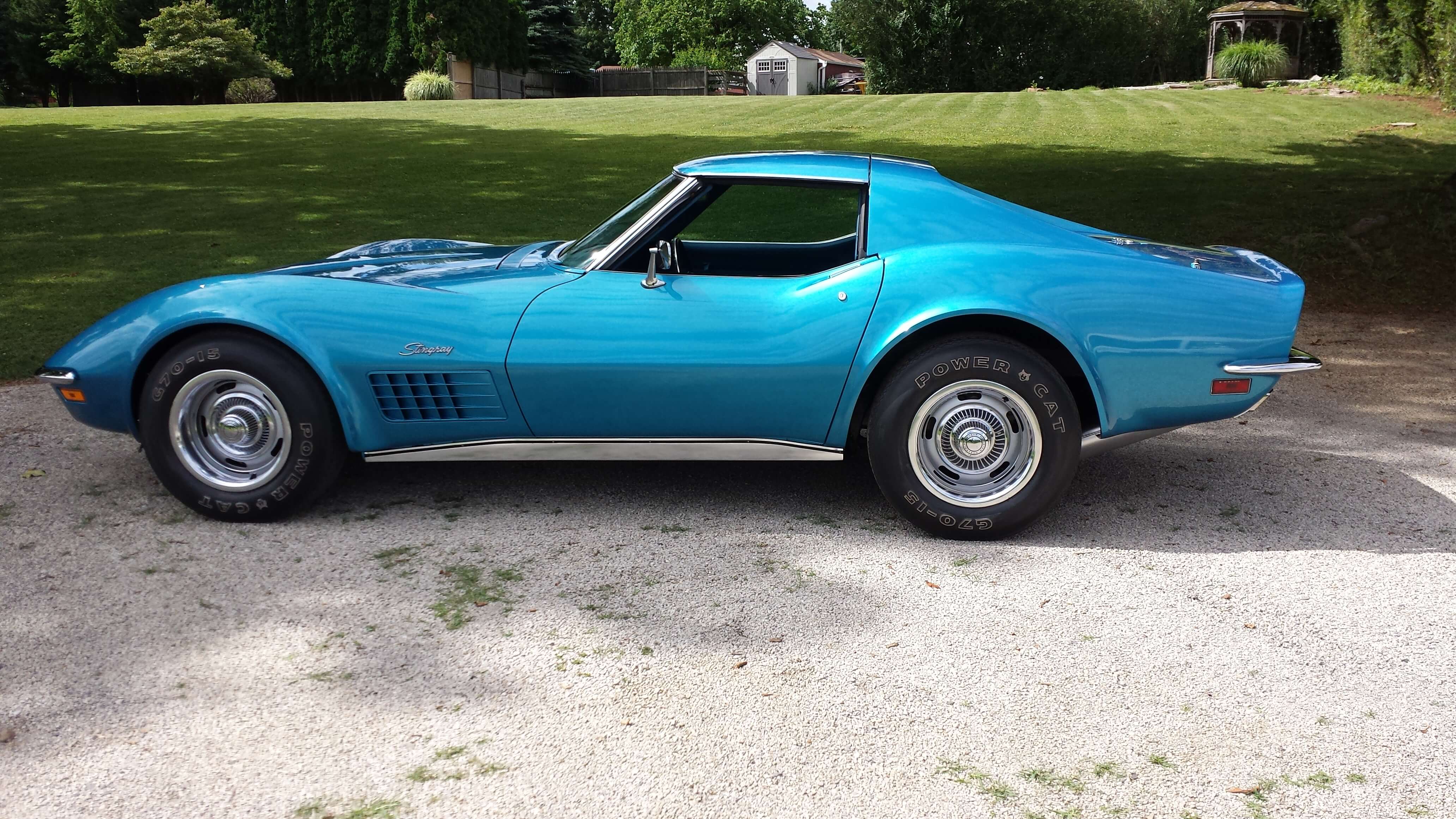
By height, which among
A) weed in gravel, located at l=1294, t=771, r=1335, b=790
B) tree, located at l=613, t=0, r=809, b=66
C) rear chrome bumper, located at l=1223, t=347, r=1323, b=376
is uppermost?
tree, located at l=613, t=0, r=809, b=66

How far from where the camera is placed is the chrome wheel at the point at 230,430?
3990mm

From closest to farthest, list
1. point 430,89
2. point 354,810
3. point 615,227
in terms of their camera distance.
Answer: point 354,810
point 615,227
point 430,89

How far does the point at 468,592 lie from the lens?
11.6 ft

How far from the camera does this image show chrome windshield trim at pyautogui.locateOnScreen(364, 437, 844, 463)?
399cm

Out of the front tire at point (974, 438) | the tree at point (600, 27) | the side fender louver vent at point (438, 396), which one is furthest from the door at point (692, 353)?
the tree at point (600, 27)

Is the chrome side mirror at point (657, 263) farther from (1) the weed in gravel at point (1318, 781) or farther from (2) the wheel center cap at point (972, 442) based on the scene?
(1) the weed in gravel at point (1318, 781)

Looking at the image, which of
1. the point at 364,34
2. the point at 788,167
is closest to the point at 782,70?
the point at 364,34

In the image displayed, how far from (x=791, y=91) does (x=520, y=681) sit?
6352 cm

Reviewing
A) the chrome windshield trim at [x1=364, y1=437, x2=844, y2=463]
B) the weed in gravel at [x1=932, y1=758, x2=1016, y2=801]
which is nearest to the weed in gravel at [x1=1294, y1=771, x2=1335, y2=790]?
the weed in gravel at [x1=932, y1=758, x2=1016, y2=801]

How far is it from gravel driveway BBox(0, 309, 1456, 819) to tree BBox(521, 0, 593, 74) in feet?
148

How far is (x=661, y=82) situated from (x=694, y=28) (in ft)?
72.8

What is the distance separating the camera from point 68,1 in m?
39.3

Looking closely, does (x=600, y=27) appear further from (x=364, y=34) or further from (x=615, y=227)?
(x=615, y=227)

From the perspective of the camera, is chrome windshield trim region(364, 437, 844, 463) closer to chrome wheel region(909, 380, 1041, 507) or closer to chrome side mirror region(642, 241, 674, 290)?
chrome wheel region(909, 380, 1041, 507)
